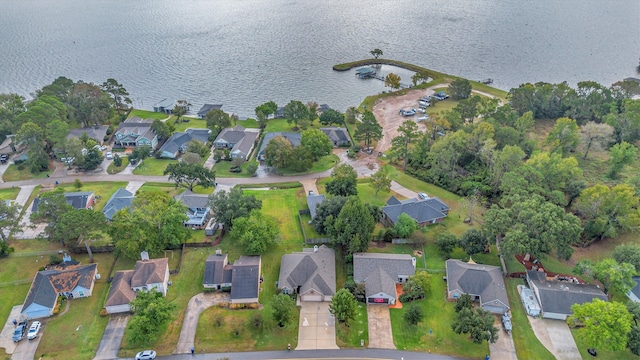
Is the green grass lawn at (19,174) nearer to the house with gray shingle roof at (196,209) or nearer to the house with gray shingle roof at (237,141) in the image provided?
the house with gray shingle roof at (196,209)

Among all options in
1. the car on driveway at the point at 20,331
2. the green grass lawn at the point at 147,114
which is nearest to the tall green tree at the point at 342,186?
the car on driveway at the point at 20,331

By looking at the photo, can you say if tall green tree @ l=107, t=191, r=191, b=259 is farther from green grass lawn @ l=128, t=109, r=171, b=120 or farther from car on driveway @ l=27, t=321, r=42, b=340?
green grass lawn @ l=128, t=109, r=171, b=120

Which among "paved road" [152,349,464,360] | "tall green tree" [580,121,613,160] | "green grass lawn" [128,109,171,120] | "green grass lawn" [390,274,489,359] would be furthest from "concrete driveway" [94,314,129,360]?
"tall green tree" [580,121,613,160]

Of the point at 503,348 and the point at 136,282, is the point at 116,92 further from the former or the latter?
the point at 503,348

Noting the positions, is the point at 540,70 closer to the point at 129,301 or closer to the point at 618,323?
the point at 618,323

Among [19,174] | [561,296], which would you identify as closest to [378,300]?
[561,296]

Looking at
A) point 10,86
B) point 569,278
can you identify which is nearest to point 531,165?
point 569,278
